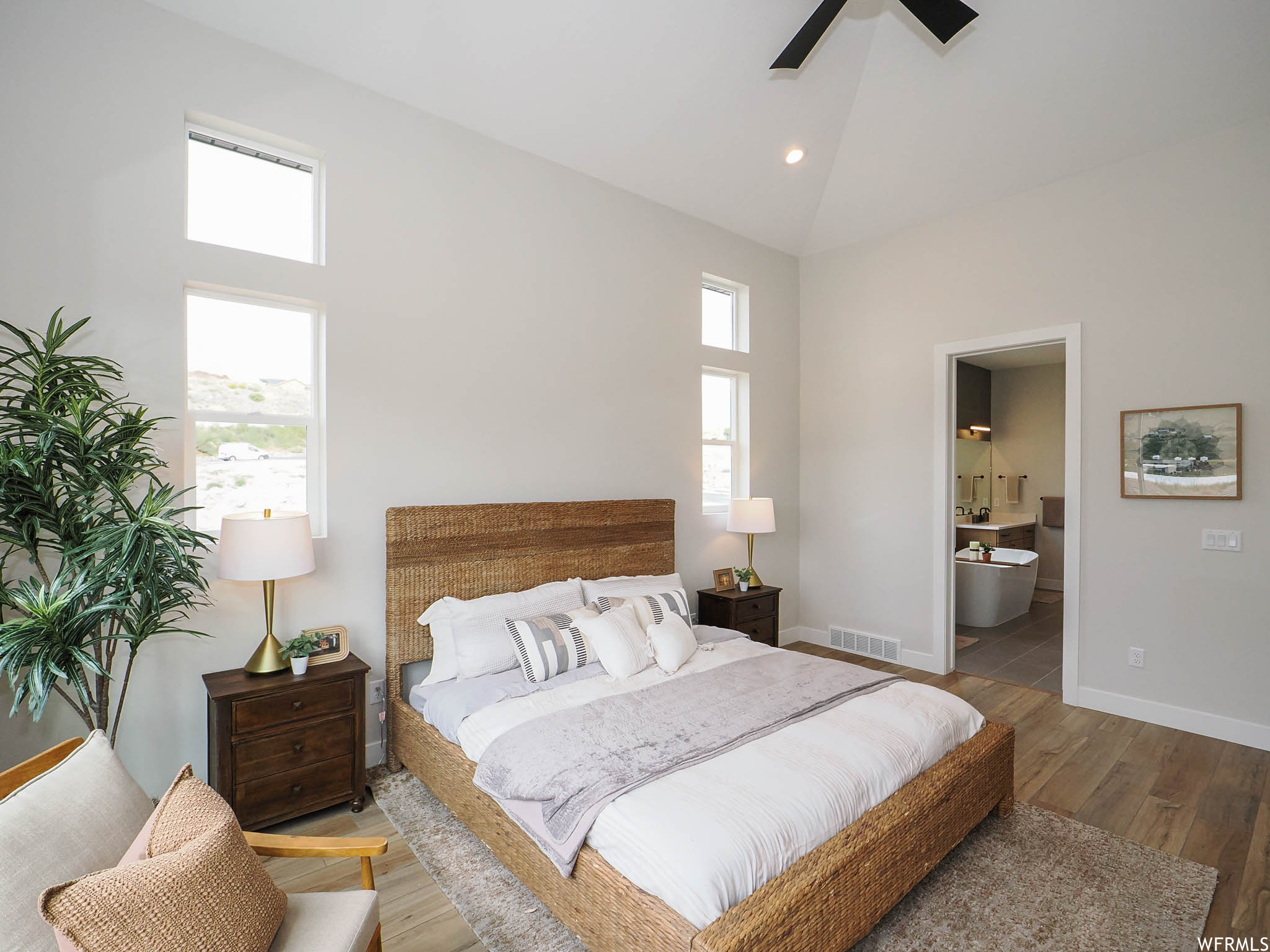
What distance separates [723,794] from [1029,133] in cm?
402

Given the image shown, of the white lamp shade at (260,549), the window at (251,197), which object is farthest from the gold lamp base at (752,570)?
the window at (251,197)

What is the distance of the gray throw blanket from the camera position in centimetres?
190

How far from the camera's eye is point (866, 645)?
4.88 metres

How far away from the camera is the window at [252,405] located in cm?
272

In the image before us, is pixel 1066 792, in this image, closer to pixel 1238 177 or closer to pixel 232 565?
pixel 1238 177

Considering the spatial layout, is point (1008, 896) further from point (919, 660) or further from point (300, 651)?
point (300, 651)

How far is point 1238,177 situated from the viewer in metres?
3.32

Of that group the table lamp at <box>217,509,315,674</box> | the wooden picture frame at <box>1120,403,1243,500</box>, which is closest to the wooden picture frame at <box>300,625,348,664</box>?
the table lamp at <box>217,509,315,674</box>

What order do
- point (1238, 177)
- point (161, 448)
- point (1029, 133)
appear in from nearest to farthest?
point (161, 448)
point (1238, 177)
point (1029, 133)

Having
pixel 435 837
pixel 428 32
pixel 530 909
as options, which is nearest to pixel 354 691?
pixel 435 837

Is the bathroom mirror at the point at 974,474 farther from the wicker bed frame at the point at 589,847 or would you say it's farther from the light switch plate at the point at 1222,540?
the wicker bed frame at the point at 589,847

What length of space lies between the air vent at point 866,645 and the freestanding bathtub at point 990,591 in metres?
1.53

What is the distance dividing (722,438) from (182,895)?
4.14 meters

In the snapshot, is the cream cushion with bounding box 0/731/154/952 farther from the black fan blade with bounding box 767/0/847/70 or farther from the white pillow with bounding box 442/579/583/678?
the black fan blade with bounding box 767/0/847/70
